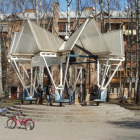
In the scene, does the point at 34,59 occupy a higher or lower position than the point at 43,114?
higher

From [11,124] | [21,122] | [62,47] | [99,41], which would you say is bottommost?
[11,124]

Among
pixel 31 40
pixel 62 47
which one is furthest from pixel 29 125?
pixel 31 40

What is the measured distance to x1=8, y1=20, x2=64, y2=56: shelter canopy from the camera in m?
16.9

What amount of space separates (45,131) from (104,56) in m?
8.77

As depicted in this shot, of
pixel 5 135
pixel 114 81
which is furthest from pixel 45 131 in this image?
pixel 114 81

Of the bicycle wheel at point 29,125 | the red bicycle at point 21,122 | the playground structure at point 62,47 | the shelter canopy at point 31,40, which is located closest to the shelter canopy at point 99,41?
the playground structure at point 62,47

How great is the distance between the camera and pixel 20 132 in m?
11.2

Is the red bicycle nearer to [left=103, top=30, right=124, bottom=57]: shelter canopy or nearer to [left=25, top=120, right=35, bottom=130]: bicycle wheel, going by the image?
[left=25, top=120, right=35, bottom=130]: bicycle wheel

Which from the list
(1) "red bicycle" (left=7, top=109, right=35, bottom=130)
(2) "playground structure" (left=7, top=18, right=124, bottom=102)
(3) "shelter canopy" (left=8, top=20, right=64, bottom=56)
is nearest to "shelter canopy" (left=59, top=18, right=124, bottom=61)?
(2) "playground structure" (left=7, top=18, right=124, bottom=102)

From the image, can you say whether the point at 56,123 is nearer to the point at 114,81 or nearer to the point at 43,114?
the point at 43,114

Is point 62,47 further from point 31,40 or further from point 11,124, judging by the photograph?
point 11,124

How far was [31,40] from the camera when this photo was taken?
20125 millimetres

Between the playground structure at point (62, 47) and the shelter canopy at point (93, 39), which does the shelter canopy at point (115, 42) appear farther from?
the shelter canopy at point (93, 39)

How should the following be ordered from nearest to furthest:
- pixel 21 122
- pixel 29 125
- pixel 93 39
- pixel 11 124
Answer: pixel 21 122 → pixel 29 125 → pixel 11 124 → pixel 93 39
